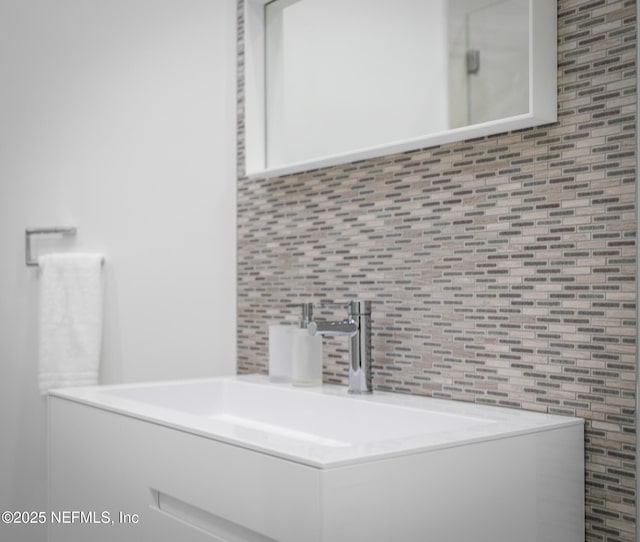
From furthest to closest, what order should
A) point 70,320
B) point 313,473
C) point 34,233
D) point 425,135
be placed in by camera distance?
1. point 34,233
2. point 70,320
3. point 425,135
4. point 313,473

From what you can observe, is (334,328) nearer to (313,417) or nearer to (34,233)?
(313,417)

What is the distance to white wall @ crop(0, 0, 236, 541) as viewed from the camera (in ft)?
6.99

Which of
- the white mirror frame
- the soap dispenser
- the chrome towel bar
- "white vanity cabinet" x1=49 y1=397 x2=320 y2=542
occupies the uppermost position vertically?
the white mirror frame

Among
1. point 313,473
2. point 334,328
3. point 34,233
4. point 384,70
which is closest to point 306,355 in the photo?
point 334,328

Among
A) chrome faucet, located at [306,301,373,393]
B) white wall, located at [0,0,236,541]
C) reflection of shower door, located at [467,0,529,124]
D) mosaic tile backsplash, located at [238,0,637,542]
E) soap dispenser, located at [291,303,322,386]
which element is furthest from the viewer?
white wall, located at [0,0,236,541]

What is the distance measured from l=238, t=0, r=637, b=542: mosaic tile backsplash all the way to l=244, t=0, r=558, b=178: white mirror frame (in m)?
0.03

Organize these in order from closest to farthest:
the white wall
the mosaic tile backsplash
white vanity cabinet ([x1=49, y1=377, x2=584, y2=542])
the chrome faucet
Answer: white vanity cabinet ([x1=49, y1=377, x2=584, y2=542])
the mosaic tile backsplash
the chrome faucet
the white wall

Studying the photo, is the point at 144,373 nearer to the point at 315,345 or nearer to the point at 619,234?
the point at 315,345

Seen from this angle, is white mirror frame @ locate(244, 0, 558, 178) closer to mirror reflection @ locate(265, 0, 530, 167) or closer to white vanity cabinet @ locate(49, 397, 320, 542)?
mirror reflection @ locate(265, 0, 530, 167)

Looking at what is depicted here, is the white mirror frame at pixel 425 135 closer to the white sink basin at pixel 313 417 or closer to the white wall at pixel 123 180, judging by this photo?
the white wall at pixel 123 180

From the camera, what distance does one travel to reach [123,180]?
2273mm

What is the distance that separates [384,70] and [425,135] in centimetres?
21

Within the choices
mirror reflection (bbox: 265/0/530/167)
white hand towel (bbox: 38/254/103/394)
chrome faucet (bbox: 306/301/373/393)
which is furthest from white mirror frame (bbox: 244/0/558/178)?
white hand towel (bbox: 38/254/103/394)

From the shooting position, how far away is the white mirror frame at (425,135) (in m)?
1.31
